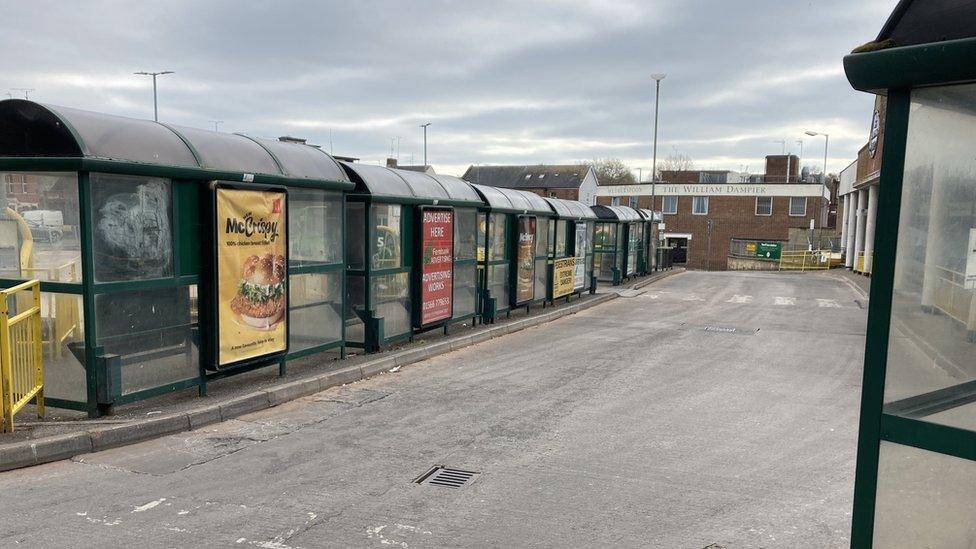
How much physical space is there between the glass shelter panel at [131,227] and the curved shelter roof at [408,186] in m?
3.48

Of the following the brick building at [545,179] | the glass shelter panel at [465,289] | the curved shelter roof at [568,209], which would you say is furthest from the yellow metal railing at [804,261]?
Answer: the glass shelter panel at [465,289]

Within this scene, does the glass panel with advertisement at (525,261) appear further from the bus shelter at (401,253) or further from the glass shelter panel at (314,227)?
the glass shelter panel at (314,227)

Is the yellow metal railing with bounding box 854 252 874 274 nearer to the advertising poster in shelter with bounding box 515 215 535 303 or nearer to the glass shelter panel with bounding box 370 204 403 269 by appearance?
the advertising poster in shelter with bounding box 515 215 535 303

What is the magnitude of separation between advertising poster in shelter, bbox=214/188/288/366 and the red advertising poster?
128 inches

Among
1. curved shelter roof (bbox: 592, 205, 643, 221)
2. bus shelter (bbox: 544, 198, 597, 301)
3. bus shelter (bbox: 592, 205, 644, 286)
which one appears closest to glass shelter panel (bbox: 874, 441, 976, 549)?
bus shelter (bbox: 544, 198, 597, 301)

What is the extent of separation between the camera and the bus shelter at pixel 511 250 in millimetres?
14234

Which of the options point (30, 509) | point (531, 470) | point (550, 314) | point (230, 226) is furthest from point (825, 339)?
point (30, 509)

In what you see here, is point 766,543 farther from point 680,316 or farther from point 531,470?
point 680,316

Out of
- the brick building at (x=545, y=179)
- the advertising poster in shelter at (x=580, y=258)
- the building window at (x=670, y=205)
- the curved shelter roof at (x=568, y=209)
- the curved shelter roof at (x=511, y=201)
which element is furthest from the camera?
the brick building at (x=545, y=179)

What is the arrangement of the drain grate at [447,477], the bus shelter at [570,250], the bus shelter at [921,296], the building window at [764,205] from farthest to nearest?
the building window at [764,205] < the bus shelter at [570,250] < the drain grate at [447,477] < the bus shelter at [921,296]

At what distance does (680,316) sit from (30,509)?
568 inches

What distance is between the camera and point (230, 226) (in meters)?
7.77

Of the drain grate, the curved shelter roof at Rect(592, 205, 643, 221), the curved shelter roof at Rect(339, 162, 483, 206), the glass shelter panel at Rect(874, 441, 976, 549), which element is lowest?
the drain grate

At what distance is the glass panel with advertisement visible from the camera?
50.1ft
